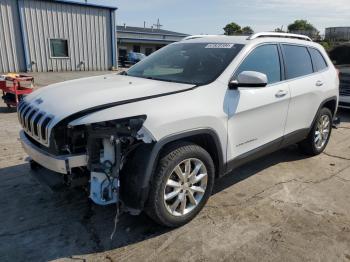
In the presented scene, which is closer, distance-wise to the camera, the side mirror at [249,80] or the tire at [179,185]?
the tire at [179,185]

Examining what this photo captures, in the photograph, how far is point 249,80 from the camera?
3258 millimetres

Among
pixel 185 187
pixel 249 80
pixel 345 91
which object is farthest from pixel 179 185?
pixel 345 91

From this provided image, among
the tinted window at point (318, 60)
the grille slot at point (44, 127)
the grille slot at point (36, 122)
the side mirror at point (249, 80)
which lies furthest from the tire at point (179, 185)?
the tinted window at point (318, 60)

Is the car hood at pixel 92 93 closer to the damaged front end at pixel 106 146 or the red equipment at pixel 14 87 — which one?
the damaged front end at pixel 106 146

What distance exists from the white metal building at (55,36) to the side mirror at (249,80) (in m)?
15.1

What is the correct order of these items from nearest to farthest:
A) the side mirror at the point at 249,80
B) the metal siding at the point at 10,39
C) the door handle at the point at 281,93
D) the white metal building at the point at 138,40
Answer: the side mirror at the point at 249,80 → the door handle at the point at 281,93 → the metal siding at the point at 10,39 → the white metal building at the point at 138,40

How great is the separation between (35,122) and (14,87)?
5.60m

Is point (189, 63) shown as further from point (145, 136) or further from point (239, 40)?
point (145, 136)

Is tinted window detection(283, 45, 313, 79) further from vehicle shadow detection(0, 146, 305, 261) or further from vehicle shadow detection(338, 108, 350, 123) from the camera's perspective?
vehicle shadow detection(338, 108, 350, 123)

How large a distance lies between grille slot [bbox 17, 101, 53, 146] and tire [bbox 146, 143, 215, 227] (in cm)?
98

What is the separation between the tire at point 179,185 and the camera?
2.85 m

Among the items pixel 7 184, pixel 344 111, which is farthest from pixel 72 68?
pixel 7 184

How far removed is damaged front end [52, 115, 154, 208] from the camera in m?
2.64

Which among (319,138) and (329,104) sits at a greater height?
(329,104)
